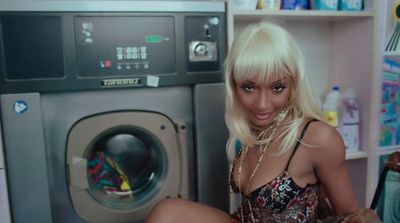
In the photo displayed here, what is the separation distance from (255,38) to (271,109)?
Answer: 20 cm

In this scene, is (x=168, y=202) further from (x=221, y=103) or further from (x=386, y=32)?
(x=386, y=32)

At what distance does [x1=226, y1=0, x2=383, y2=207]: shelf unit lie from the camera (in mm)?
1574

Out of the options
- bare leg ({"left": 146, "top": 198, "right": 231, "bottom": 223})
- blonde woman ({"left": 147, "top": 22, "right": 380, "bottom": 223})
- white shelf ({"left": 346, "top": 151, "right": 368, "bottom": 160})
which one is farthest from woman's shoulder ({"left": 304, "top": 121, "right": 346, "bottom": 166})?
white shelf ({"left": 346, "top": 151, "right": 368, "bottom": 160})

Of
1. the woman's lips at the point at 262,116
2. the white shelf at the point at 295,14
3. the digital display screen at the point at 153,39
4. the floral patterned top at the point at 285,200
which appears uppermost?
the white shelf at the point at 295,14

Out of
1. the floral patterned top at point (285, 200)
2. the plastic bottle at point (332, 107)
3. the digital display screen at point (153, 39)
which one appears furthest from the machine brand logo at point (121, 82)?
the plastic bottle at point (332, 107)

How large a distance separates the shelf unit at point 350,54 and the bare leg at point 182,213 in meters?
0.58

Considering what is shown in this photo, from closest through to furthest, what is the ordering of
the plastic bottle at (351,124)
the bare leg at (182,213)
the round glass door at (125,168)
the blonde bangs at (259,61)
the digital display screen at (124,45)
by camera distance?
the blonde bangs at (259,61) → the bare leg at (182,213) → the digital display screen at (124,45) → the round glass door at (125,168) → the plastic bottle at (351,124)

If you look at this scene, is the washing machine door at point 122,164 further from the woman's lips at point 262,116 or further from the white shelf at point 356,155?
the white shelf at point 356,155

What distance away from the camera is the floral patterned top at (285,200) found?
40.1 inches

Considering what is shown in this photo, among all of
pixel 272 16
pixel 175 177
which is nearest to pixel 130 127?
pixel 175 177

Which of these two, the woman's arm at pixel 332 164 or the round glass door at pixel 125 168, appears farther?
the round glass door at pixel 125 168

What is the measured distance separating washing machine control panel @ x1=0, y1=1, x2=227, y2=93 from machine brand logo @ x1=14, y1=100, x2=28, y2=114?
0.03 meters

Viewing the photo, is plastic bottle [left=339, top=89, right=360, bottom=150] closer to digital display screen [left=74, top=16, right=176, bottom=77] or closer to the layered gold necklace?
the layered gold necklace

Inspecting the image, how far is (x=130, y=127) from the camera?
129 cm
